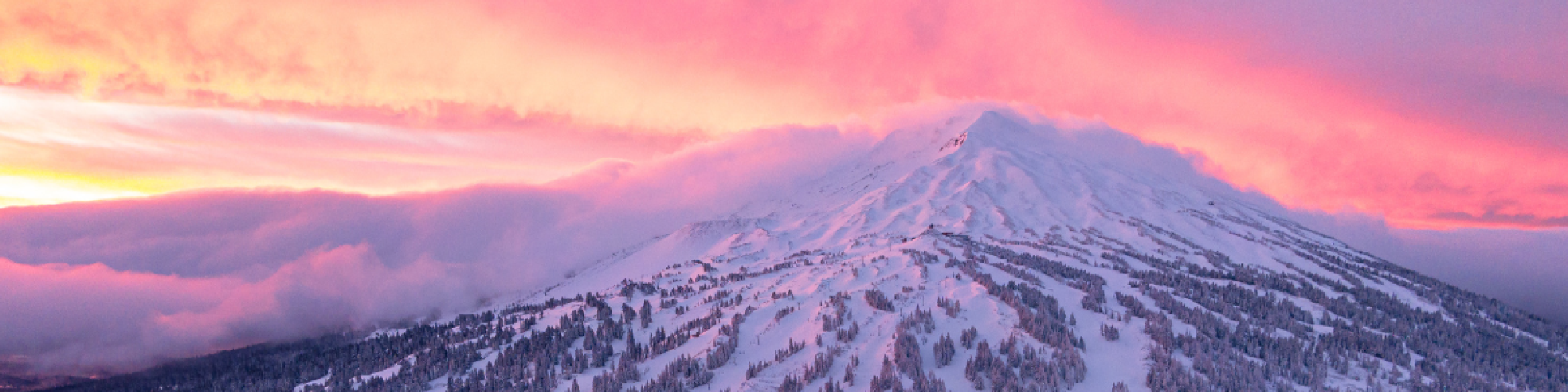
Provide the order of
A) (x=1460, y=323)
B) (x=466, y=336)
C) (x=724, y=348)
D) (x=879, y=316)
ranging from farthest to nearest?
(x=1460, y=323)
(x=466, y=336)
(x=879, y=316)
(x=724, y=348)

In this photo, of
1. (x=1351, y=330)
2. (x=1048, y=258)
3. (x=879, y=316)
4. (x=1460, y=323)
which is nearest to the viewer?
(x=879, y=316)

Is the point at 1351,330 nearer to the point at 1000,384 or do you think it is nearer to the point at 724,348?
the point at 1000,384

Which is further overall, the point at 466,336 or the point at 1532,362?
the point at 466,336

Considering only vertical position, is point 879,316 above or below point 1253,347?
above

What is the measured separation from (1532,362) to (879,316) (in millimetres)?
61004

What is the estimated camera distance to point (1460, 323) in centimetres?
8431

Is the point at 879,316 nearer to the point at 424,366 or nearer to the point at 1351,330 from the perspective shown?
the point at 424,366

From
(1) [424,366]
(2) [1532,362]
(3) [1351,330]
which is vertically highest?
(1) [424,366]

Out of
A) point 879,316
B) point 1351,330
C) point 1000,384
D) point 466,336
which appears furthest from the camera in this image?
point 466,336

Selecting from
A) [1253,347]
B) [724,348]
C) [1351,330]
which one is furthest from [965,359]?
[1351,330]

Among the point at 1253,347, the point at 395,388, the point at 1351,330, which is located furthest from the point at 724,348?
the point at 1351,330

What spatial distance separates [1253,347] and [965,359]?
22.5m

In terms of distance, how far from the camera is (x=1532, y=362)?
6569cm

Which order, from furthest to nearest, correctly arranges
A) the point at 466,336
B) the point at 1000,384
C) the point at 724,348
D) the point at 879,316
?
the point at 466,336
the point at 879,316
the point at 724,348
the point at 1000,384
